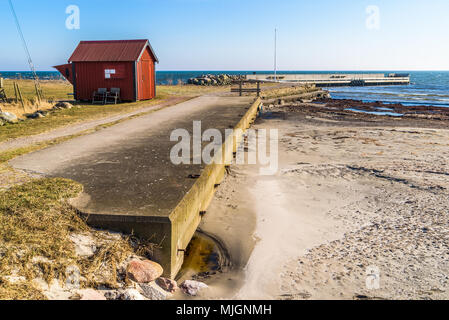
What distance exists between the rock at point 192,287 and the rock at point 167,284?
12cm

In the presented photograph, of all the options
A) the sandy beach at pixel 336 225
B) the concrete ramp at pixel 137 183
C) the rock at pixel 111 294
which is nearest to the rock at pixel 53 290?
the rock at pixel 111 294

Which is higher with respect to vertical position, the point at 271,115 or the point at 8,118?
the point at 8,118

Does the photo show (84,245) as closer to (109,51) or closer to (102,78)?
(102,78)

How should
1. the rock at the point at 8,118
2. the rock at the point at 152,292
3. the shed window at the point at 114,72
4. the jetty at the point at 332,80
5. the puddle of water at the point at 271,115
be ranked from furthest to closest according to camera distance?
the jetty at the point at 332,80 < the puddle of water at the point at 271,115 < the shed window at the point at 114,72 < the rock at the point at 8,118 < the rock at the point at 152,292

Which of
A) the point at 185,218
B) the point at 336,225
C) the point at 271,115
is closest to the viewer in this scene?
the point at 185,218

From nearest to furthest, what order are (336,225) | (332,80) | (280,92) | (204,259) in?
(204,259) → (336,225) → (280,92) → (332,80)

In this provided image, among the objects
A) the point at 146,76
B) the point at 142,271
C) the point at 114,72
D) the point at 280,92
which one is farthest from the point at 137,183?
the point at 280,92

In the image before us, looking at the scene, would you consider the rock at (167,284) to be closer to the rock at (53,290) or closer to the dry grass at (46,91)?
the rock at (53,290)

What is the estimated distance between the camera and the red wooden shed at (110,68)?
69.5 ft

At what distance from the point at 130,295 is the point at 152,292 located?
336 millimetres

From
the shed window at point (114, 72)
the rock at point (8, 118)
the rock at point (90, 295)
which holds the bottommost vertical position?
the rock at point (90, 295)

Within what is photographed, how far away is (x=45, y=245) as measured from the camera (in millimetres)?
3734

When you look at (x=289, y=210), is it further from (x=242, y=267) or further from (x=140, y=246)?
(x=140, y=246)
